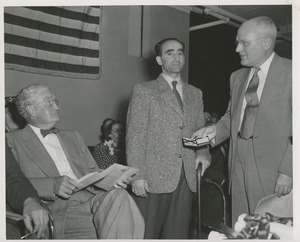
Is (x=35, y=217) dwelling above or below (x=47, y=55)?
below

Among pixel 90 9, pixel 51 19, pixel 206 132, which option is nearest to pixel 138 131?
pixel 206 132

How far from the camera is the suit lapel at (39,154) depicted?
2.43 m

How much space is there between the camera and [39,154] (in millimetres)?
2463

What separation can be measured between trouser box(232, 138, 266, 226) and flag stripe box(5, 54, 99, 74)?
11.4 ft

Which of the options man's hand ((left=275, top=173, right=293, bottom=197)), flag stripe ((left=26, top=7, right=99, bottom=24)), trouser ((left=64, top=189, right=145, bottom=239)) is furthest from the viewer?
flag stripe ((left=26, top=7, right=99, bottom=24))

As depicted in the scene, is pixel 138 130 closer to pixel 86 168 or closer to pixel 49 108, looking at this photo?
pixel 86 168

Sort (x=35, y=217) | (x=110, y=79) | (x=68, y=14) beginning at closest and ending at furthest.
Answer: (x=35, y=217) → (x=68, y=14) → (x=110, y=79)

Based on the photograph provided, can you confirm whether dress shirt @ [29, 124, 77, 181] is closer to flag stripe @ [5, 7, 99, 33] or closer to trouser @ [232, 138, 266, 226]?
trouser @ [232, 138, 266, 226]

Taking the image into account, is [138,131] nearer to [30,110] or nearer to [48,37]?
[30,110]

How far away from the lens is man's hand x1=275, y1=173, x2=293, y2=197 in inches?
80.2

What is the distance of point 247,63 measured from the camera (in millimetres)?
2521

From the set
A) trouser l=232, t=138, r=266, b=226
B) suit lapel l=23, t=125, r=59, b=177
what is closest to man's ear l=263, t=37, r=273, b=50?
trouser l=232, t=138, r=266, b=226

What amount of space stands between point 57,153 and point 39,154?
18cm

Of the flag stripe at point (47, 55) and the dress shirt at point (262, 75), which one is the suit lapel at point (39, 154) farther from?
the flag stripe at point (47, 55)
